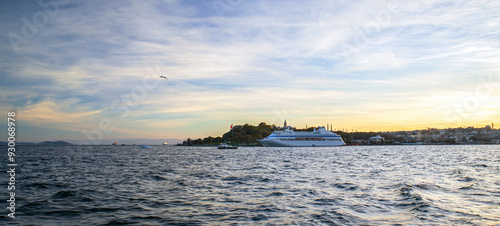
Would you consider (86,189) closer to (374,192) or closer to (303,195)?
(303,195)

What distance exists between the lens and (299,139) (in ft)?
546

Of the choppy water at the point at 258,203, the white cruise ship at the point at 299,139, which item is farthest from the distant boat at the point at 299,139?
the choppy water at the point at 258,203

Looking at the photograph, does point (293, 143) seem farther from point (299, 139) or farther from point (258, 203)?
point (258, 203)

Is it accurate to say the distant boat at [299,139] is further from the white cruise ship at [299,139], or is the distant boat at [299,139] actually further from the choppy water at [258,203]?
the choppy water at [258,203]

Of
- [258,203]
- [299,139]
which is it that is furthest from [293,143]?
[258,203]

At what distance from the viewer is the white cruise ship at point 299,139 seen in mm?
163000

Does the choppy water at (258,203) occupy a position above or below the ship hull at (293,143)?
above

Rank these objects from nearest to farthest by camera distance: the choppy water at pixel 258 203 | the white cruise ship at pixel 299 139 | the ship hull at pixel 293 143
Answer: the choppy water at pixel 258 203 < the ship hull at pixel 293 143 < the white cruise ship at pixel 299 139

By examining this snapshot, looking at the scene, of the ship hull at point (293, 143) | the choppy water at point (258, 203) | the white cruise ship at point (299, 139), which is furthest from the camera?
the white cruise ship at point (299, 139)

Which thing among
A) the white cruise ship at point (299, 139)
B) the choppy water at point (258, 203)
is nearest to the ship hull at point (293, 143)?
the white cruise ship at point (299, 139)

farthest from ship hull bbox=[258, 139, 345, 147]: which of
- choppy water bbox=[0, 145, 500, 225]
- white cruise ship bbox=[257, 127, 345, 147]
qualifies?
choppy water bbox=[0, 145, 500, 225]

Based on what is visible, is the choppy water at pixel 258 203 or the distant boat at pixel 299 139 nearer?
the choppy water at pixel 258 203

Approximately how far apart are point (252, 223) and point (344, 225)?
3.63 meters

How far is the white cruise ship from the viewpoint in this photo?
163000 millimetres
